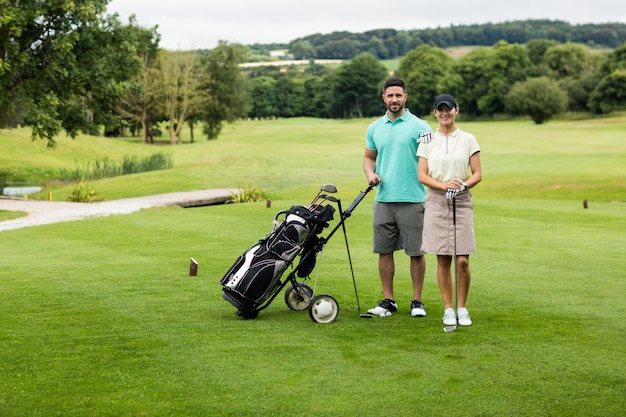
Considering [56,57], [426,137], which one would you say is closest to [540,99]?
[56,57]

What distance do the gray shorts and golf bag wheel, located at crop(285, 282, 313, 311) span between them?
0.80m

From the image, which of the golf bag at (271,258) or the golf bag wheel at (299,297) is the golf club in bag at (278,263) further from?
the golf bag wheel at (299,297)

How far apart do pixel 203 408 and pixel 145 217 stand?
15612 mm

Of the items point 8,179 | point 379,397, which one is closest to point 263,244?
point 379,397

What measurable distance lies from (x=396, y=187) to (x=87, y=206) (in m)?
18.1

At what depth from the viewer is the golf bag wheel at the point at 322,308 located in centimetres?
742

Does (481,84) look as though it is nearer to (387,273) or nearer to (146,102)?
(146,102)

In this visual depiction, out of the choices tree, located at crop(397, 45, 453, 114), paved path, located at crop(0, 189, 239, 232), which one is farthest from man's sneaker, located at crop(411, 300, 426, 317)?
tree, located at crop(397, 45, 453, 114)

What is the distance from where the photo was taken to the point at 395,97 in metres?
7.75

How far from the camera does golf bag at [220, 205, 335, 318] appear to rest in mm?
7391

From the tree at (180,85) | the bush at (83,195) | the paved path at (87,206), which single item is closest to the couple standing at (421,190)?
the paved path at (87,206)

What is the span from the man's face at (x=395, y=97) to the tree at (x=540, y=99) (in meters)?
92.6

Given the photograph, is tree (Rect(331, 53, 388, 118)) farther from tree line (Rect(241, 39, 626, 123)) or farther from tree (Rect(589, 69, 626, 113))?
tree (Rect(589, 69, 626, 113))

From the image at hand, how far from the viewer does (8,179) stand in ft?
129
